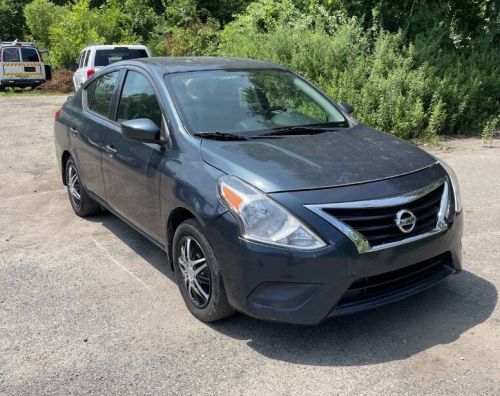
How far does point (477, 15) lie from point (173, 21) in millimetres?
16132

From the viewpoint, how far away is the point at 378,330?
3732 mm

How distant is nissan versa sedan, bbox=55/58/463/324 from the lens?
3.30 meters

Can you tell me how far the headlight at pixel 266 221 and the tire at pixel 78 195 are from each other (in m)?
3.08

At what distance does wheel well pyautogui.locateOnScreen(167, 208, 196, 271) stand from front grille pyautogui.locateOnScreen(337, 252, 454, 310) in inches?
46.9

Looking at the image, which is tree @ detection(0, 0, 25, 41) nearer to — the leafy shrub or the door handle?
the leafy shrub

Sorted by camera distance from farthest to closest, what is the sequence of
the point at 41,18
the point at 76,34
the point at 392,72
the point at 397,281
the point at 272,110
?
the point at 41,18
the point at 76,34
the point at 392,72
the point at 272,110
the point at 397,281

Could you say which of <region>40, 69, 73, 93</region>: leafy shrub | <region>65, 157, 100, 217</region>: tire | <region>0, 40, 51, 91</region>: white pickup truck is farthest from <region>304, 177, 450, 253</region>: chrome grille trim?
<region>0, 40, 51, 91</region>: white pickup truck

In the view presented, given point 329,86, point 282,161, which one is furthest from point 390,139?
point 329,86

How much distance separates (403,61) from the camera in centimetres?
1090

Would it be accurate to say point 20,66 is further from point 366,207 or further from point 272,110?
point 366,207

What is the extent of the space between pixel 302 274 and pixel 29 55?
2497 centimetres

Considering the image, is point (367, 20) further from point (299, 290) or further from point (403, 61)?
point (299, 290)

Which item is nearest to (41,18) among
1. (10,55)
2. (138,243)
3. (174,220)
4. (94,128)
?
(10,55)

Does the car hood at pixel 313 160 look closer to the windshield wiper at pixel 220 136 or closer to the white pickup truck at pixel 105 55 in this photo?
the windshield wiper at pixel 220 136
